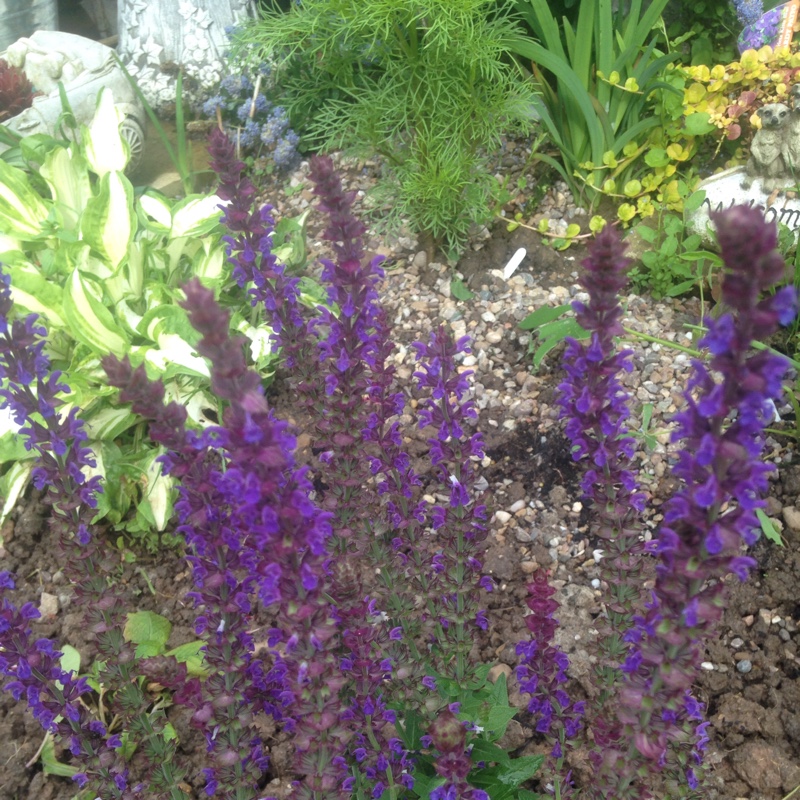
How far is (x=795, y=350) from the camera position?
330 cm

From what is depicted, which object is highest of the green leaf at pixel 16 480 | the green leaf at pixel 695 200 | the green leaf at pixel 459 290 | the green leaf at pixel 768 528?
the green leaf at pixel 695 200

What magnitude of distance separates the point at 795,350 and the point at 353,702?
2.39m

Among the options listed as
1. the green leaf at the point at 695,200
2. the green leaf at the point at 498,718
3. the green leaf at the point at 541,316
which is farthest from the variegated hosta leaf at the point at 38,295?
the green leaf at the point at 695,200

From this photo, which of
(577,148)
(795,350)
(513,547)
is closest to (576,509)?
(513,547)

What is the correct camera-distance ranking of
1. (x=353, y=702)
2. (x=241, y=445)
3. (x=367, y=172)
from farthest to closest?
1. (x=367, y=172)
2. (x=353, y=702)
3. (x=241, y=445)

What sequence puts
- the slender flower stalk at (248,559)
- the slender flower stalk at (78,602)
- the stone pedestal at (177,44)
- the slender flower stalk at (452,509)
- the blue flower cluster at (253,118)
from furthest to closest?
the stone pedestal at (177,44)
the blue flower cluster at (253,118)
the slender flower stalk at (452,509)
the slender flower stalk at (78,602)
the slender flower stalk at (248,559)

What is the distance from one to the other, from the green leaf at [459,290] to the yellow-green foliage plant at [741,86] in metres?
1.32

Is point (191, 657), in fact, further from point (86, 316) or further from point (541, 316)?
point (541, 316)

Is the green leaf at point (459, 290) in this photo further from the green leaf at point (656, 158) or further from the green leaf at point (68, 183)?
the green leaf at point (68, 183)

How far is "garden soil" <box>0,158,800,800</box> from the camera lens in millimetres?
2393

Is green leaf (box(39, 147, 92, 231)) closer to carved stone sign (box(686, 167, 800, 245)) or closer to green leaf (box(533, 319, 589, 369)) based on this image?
green leaf (box(533, 319, 589, 369))

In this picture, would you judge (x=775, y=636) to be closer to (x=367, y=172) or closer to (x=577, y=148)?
(x=577, y=148)

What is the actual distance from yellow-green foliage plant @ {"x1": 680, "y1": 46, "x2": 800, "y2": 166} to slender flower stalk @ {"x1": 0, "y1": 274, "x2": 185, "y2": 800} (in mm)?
3190

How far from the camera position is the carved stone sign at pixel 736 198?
3635 millimetres
